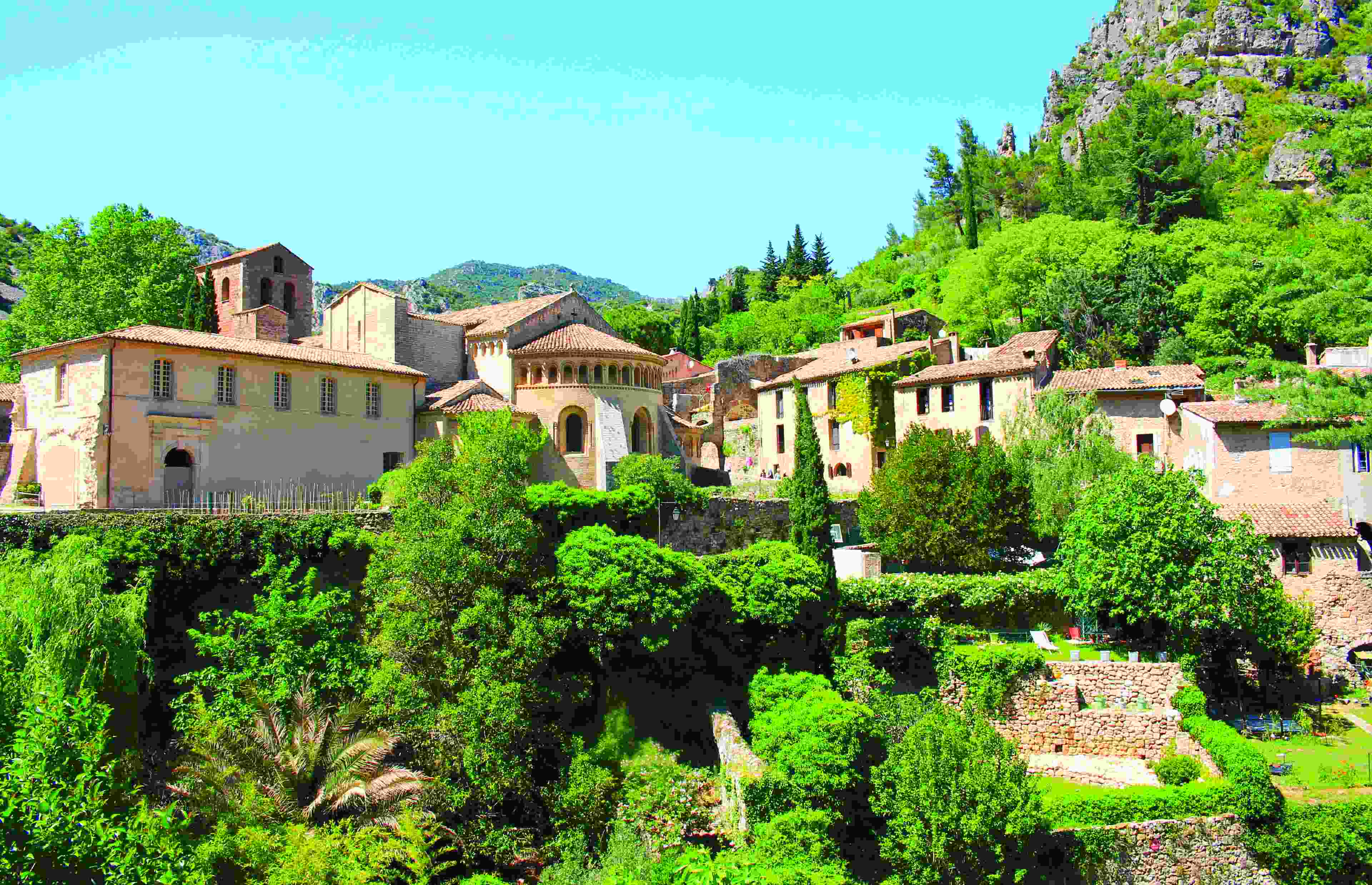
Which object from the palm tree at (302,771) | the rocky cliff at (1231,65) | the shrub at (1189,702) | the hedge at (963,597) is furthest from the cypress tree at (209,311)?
the rocky cliff at (1231,65)

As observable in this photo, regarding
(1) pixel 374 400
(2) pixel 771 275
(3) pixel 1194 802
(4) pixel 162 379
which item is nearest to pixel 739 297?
(2) pixel 771 275

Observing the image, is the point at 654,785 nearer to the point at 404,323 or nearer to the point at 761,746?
the point at 761,746

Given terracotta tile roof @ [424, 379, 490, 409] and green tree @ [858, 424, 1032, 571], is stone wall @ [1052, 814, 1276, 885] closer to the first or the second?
green tree @ [858, 424, 1032, 571]

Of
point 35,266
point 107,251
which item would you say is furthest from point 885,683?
point 35,266

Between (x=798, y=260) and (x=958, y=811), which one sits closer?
(x=958, y=811)

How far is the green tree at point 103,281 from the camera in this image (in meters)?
46.6

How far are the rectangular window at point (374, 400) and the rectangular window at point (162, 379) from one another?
24.4 feet

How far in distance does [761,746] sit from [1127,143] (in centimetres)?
6086

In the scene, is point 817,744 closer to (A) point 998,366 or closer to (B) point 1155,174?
(A) point 998,366

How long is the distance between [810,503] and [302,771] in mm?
19613

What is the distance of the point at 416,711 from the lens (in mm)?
21359

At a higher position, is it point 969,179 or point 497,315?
point 969,179

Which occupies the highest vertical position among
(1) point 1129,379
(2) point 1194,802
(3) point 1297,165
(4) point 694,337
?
(3) point 1297,165

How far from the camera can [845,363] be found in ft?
156
